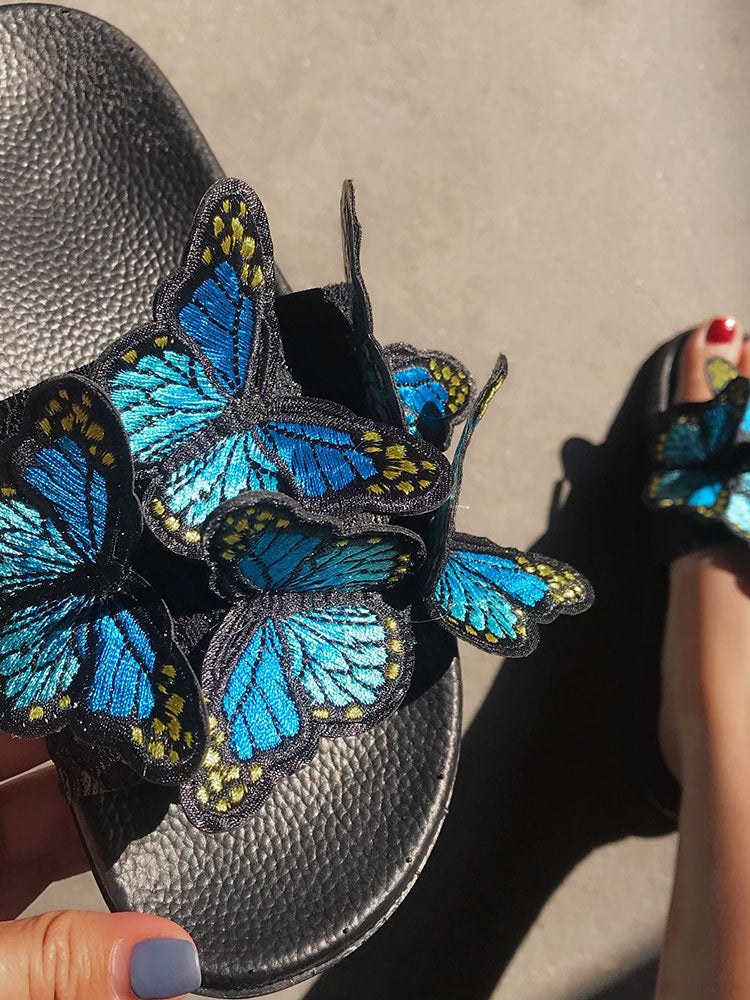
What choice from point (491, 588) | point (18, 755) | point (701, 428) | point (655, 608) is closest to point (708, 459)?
point (701, 428)

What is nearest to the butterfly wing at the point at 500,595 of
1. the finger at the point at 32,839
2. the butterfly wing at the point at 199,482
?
the butterfly wing at the point at 199,482

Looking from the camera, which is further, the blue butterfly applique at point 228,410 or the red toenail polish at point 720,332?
the red toenail polish at point 720,332

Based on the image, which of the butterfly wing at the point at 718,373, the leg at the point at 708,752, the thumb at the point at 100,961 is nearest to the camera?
the thumb at the point at 100,961

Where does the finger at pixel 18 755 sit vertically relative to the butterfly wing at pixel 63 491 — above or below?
below

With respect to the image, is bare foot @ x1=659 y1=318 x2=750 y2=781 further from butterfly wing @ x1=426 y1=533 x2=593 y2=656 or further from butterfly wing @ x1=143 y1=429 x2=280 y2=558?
butterfly wing @ x1=143 y1=429 x2=280 y2=558

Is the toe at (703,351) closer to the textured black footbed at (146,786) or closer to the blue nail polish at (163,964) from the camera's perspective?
Result: the textured black footbed at (146,786)

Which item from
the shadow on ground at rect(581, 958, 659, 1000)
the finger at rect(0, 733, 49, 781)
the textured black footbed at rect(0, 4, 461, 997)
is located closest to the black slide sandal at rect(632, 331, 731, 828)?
the shadow on ground at rect(581, 958, 659, 1000)
